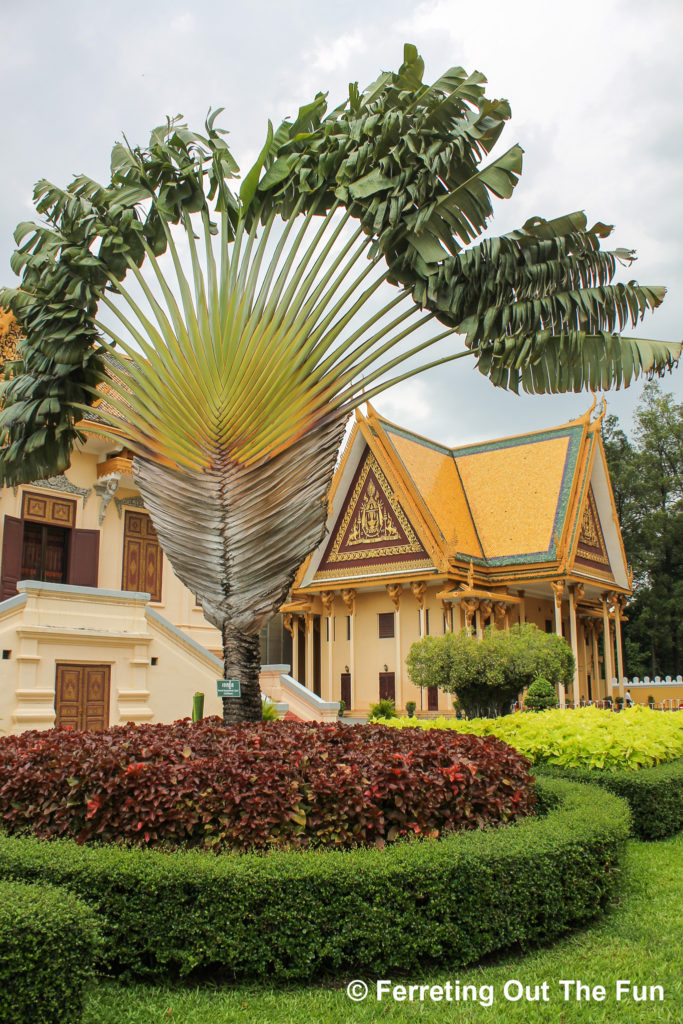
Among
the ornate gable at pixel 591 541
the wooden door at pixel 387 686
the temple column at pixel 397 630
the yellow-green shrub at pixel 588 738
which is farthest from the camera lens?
the ornate gable at pixel 591 541

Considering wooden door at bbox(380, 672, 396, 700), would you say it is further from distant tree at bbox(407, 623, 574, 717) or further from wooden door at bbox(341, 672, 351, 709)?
distant tree at bbox(407, 623, 574, 717)

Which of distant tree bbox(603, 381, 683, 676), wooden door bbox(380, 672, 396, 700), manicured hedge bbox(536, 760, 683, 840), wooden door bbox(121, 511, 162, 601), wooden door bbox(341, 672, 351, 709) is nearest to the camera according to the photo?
manicured hedge bbox(536, 760, 683, 840)

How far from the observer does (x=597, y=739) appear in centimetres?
935

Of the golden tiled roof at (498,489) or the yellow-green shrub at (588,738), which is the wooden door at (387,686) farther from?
the yellow-green shrub at (588,738)

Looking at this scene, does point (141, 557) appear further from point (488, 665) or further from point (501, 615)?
point (501, 615)

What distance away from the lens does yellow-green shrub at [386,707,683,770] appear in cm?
918

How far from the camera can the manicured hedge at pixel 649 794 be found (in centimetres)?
835

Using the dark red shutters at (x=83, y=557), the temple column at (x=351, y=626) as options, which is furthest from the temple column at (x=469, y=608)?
the dark red shutters at (x=83, y=557)

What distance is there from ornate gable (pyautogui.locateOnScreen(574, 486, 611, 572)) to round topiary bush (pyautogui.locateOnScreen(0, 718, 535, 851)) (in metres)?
19.9

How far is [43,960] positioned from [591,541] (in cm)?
2455

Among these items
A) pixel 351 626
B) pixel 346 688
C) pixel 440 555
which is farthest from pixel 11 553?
pixel 346 688

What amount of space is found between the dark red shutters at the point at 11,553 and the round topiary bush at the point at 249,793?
10.5 m

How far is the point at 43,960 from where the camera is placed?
11.7ft

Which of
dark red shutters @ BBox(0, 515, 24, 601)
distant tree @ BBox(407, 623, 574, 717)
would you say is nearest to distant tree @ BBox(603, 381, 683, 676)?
distant tree @ BBox(407, 623, 574, 717)
